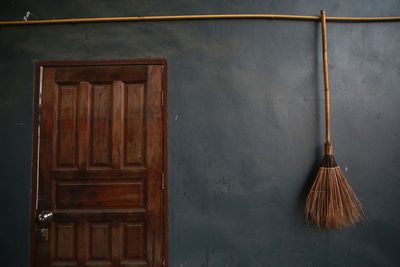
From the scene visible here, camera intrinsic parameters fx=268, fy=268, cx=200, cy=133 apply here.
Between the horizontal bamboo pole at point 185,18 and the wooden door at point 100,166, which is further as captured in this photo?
the horizontal bamboo pole at point 185,18

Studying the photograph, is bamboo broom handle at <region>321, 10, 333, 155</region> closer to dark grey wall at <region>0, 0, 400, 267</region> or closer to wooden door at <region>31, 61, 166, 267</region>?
dark grey wall at <region>0, 0, 400, 267</region>

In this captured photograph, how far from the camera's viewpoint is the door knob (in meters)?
2.15

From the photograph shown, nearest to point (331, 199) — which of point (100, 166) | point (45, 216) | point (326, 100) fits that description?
point (326, 100)

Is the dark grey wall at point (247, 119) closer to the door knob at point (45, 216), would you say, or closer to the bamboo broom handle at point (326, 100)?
the bamboo broom handle at point (326, 100)

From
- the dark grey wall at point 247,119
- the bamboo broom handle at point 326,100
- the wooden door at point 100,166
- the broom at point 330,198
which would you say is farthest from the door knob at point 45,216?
the bamboo broom handle at point 326,100

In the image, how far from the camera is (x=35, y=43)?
233 cm

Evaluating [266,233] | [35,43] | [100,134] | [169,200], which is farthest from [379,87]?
[35,43]

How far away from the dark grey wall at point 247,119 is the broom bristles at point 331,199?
12 centimetres

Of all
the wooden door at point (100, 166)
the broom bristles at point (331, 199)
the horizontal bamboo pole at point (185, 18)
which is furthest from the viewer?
the horizontal bamboo pole at point (185, 18)

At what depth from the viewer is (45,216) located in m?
2.16

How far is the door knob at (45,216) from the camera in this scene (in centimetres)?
215

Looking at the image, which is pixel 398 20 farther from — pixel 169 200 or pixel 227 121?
pixel 169 200

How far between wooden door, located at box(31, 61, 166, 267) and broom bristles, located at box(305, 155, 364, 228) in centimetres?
123

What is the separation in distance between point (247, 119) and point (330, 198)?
2.95 feet
